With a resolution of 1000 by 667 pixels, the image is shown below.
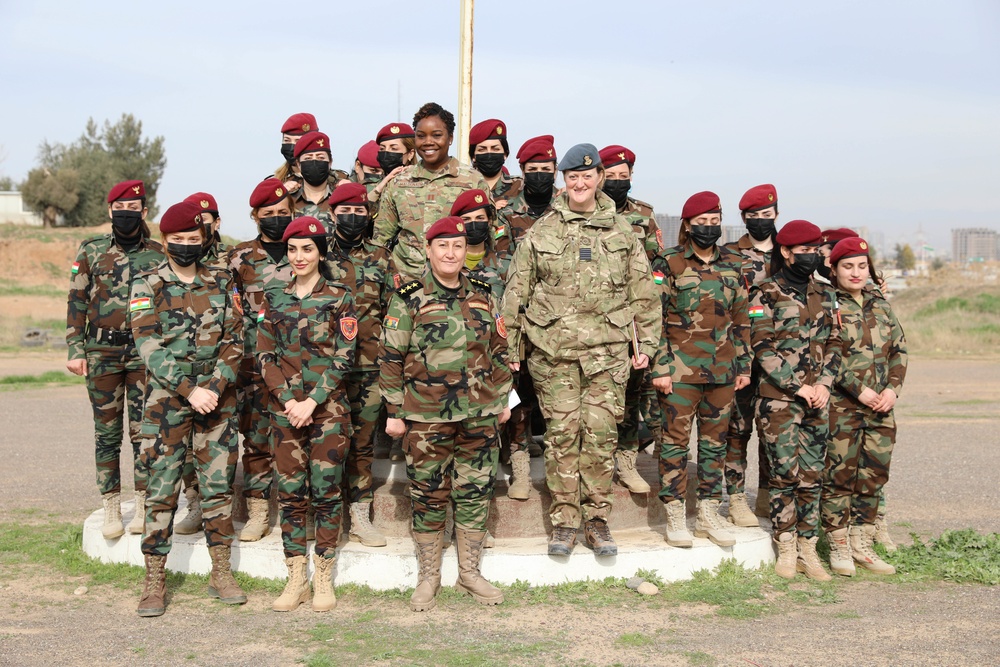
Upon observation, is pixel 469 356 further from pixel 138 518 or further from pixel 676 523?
pixel 138 518

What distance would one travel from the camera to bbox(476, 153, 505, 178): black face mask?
269 inches

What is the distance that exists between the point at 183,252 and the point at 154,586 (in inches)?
76.5

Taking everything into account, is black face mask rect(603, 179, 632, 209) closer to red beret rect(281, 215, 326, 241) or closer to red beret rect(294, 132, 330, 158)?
red beret rect(294, 132, 330, 158)

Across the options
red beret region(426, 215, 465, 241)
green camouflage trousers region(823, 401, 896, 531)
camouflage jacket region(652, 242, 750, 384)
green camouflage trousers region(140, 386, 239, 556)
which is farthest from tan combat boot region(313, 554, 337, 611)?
green camouflage trousers region(823, 401, 896, 531)

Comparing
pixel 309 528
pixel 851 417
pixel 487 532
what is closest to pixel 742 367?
pixel 851 417

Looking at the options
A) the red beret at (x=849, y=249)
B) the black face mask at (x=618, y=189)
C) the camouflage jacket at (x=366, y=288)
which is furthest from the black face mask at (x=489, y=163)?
the red beret at (x=849, y=249)

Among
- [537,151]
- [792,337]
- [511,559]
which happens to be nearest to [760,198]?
[792,337]

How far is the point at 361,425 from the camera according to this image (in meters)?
6.02

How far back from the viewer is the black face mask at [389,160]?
23.4 ft

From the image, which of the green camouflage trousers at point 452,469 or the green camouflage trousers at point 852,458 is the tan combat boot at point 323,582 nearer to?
the green camouflage trousers at point 452,469

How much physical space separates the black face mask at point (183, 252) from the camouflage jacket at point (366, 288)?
0.83 metres

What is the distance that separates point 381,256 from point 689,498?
9.05ft

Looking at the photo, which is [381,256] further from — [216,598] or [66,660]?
[66,660]

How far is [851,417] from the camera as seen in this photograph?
6.17 meters
